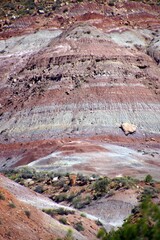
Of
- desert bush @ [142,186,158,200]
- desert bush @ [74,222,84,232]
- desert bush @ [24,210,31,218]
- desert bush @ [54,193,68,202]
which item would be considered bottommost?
desert bush @ [54,193,68,202]

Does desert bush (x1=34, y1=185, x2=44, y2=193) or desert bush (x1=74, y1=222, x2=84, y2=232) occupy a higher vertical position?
desert bush (x1=74, y1=222, x2=84, y2=232)

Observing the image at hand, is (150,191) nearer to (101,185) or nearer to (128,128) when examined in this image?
(101,185)

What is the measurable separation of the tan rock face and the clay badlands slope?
0.46m

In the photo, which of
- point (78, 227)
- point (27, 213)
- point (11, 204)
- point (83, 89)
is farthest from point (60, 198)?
point (83, 89)

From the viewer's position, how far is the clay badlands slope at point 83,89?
39250 millimetres

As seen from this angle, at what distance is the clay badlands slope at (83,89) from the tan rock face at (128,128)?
0.46 metres

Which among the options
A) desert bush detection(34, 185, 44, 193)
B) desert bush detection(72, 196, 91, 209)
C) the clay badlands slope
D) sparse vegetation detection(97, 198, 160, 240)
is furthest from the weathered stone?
sparse vegetation detection(97, 198, 160, 240)

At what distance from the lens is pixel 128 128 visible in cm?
4541

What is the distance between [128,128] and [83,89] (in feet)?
22.2

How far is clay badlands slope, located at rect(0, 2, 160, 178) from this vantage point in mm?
39250

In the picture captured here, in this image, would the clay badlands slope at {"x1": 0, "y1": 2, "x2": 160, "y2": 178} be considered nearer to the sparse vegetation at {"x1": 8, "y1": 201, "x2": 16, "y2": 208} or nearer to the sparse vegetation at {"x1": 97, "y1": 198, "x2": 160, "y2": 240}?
the sparse vegetation at {"x1": 8, "y1": 201, "x2": 16, "y2": 208}

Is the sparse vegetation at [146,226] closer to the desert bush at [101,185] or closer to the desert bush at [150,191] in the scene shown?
the desert bush at [150,191]

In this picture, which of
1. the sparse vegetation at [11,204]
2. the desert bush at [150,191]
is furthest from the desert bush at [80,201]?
the sparse vegetation at [11,204]

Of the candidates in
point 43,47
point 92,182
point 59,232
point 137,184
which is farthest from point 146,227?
point 43,47
